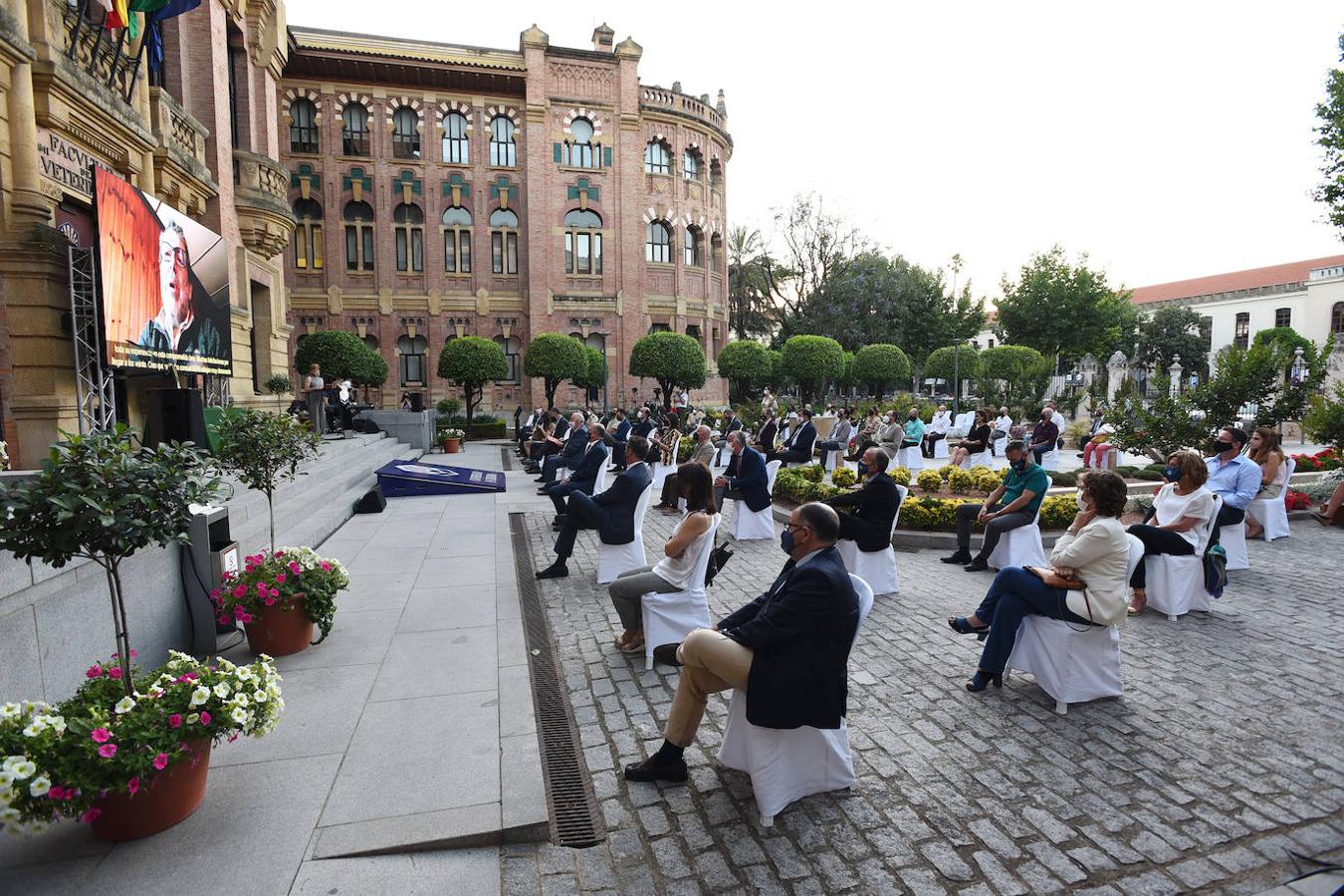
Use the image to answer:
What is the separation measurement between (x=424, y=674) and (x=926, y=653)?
3769mm

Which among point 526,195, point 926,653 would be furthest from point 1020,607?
point 526,195

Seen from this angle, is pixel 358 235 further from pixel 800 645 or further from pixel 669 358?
pixel 800 645

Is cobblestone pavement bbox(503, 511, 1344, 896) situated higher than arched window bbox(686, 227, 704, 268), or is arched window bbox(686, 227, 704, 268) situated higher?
arched window bbox(686, 227, 704, 268)

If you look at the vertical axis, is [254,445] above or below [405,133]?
below

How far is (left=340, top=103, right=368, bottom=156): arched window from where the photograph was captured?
31.8 m

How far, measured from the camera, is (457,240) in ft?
109

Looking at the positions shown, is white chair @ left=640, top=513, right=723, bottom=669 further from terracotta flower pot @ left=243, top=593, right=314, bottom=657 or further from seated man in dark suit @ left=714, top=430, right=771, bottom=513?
seated man in dark suit @ left=714, top=430, right=771, bottom=513

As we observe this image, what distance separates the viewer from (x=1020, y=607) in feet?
15.3

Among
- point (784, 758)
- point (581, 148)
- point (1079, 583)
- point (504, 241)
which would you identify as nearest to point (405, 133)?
point (504, 241)

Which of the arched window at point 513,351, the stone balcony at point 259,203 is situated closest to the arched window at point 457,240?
the arched window at point 513,351

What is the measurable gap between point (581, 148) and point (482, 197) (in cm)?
533

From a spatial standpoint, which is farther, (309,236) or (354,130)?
(354,130)

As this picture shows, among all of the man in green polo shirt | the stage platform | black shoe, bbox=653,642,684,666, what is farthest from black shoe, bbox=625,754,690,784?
the stage platform

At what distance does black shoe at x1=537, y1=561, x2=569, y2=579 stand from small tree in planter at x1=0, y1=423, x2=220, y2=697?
4.69m
